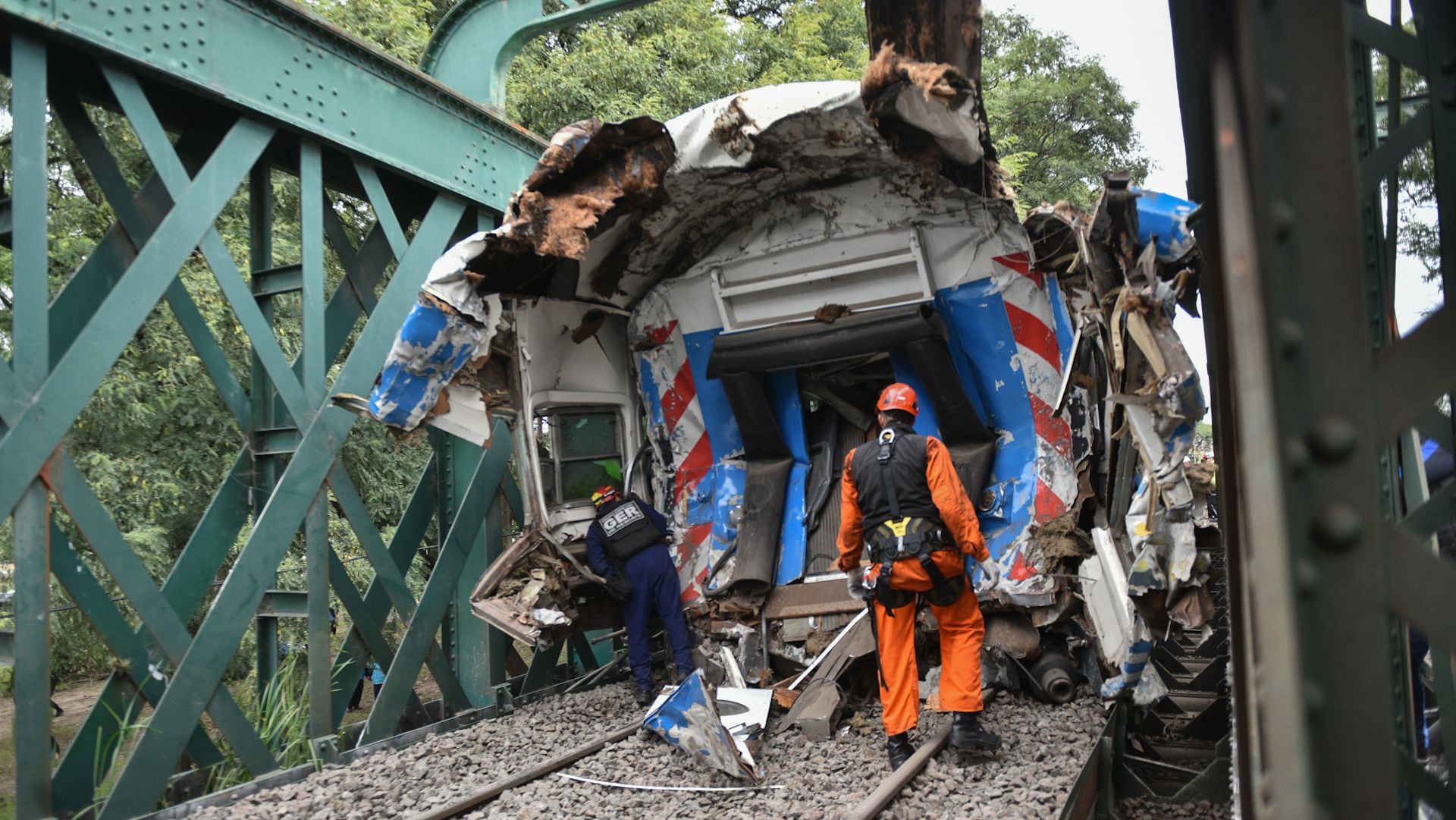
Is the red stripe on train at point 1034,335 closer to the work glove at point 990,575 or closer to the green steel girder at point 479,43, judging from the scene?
the work glove at point 990,575

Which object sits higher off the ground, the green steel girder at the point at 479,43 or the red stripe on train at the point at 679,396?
the green steel girder at the point at 479,43

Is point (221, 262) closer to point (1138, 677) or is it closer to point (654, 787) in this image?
point (654, 787)

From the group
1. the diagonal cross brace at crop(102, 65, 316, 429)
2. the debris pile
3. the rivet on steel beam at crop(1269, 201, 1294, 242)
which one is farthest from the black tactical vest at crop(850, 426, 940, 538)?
the rivet on steel beam at crop(1269, 201, 1294, 242)

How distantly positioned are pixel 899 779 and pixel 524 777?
1.73m

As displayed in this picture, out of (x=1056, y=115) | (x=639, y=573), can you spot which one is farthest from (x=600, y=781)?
(x=1056, y=115)

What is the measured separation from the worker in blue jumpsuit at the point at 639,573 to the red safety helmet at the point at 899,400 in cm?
199

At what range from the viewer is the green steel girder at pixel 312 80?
173 inches

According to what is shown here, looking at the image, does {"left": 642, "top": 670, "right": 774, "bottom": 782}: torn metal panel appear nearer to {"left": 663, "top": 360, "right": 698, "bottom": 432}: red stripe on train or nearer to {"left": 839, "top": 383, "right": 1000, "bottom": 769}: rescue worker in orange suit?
{"left": 839, "top": 383, "right": 1000, "bottom": 769}: rescue worker in orange suit

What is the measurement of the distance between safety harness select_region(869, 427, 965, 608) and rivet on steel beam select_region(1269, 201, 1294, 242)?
358 cm

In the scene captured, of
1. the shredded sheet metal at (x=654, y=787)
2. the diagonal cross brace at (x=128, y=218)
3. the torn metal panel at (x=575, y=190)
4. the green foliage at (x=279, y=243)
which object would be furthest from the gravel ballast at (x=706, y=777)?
the green foliage at (x=279, y=243)

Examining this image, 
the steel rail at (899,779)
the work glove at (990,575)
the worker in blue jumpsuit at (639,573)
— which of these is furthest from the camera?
the worker in blue jumpsuit at (639,573)

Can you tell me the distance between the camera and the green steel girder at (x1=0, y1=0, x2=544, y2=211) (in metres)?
4.39

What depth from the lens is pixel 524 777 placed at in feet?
14.9

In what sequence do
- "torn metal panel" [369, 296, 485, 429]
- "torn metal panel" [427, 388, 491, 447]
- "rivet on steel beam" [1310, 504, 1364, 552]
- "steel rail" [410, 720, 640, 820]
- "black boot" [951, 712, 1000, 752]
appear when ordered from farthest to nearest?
"torn metal panel" [427, 388, 491, 447] < "torn metal panel" [369, 296, 485, 429] < "black boot" [951, 712, 1000, 752] < "steel rail" [410, 720, 640, 820] < "rivet on steel beam" [1310, 504, 1364, 552]
